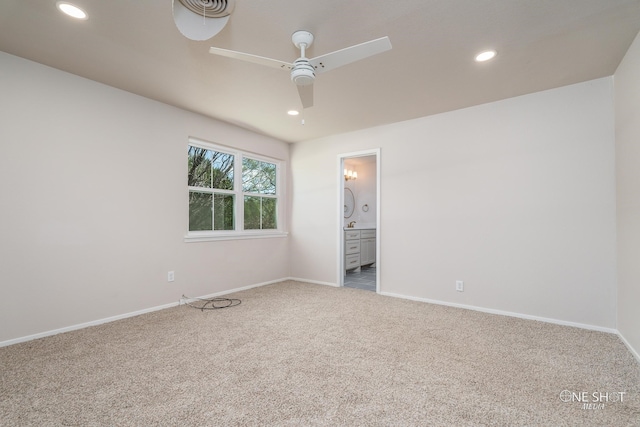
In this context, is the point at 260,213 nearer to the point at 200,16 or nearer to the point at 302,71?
the point at 302,71

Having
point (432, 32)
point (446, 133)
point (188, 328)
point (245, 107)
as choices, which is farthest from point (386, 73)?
point (188, 328)

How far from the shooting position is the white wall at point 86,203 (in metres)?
2.48

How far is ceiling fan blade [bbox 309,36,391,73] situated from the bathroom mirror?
4968 millimetres

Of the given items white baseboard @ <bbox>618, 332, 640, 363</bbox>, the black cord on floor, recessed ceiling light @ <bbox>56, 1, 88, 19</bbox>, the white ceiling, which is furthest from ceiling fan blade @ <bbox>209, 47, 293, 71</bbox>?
white baseboard @ <bbox>618, 332, 640, 363</bbox>

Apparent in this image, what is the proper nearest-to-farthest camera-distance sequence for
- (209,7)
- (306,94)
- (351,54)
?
(209,7)
(351,54)
(306,94)

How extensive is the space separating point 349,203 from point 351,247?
1.61m

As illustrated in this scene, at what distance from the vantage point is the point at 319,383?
1877mm

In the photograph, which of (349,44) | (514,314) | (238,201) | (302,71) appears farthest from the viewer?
(238,201)

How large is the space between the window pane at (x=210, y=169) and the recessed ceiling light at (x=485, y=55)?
328cm

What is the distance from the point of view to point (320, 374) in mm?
1990

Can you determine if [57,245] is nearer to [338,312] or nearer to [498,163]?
[338,312]

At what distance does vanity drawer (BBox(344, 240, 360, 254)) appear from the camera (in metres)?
5.43

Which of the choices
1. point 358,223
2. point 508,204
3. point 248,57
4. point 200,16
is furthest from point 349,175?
point 200,16

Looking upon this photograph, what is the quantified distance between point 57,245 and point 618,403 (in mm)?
4242
